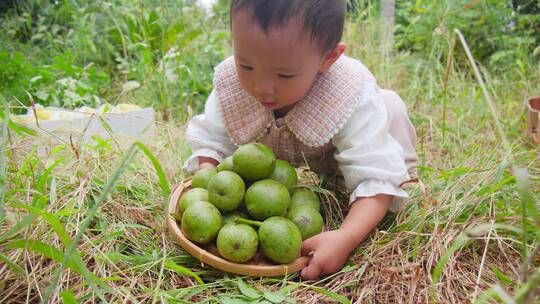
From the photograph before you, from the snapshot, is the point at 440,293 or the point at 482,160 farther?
the point at 482,160

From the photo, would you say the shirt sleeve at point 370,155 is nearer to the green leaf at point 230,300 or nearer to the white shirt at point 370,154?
the white shirt at point 370,154

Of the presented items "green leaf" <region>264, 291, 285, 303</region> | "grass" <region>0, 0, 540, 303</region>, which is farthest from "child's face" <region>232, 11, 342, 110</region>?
"green leaf" <region>264, 291, 285, 303</region>

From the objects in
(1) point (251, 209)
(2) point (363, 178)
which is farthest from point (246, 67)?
(2) point (363, 178)

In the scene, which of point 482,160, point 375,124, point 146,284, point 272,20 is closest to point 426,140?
point 482,160

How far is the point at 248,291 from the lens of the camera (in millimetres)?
1505

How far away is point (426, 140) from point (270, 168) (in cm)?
160

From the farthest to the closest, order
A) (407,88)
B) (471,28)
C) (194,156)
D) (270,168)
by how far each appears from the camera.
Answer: (471,28), (407,88), (194,156), (270,168)

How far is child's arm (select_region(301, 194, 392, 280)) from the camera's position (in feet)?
5.26

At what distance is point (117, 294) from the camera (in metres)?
1.38

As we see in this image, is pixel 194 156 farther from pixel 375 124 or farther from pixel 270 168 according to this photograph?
pixel 375 124

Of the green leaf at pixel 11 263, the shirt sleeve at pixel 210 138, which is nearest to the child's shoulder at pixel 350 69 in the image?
the shirt sleeve at pixel 210 138

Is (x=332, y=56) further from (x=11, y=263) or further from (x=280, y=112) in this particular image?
(x=11, y=263)

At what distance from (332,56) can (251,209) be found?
2.21ft

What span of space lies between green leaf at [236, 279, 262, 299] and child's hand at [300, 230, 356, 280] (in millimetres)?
193
